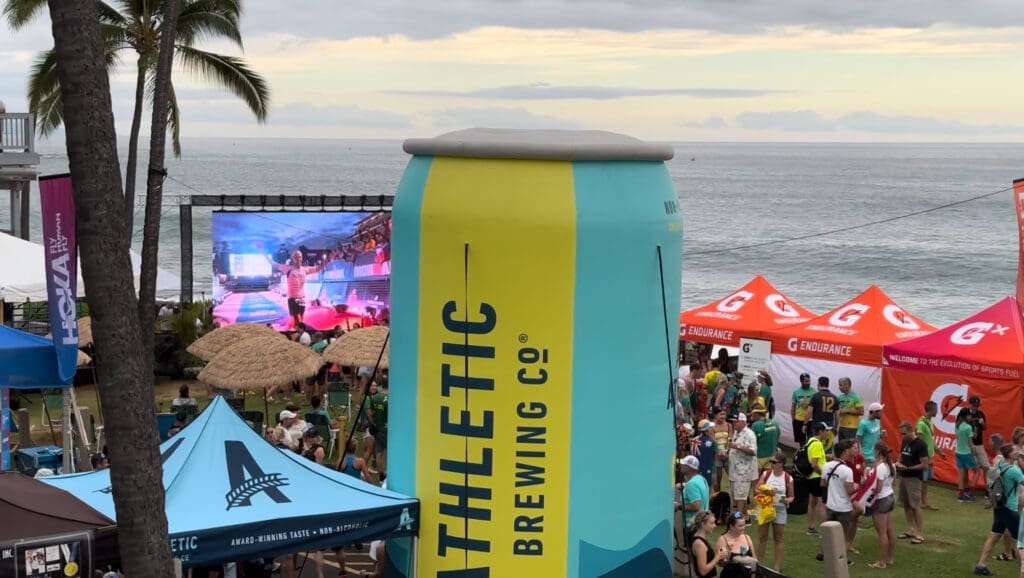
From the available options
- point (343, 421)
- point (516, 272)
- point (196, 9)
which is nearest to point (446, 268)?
point (516, 272)

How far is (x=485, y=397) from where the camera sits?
9.62m

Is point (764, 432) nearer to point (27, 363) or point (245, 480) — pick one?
point (245, 480)

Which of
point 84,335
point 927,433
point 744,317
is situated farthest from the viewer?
point 744,317

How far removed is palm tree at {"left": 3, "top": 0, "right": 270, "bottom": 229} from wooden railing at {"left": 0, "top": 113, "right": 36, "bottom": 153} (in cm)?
73

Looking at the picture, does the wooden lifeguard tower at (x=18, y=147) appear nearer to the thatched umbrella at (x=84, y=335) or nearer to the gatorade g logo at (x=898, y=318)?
the thatched umbrella at (x=84, y=335)

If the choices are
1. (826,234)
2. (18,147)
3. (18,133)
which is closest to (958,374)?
(18,147)

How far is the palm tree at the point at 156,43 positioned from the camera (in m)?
21.2

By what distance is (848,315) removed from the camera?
64.8 feet

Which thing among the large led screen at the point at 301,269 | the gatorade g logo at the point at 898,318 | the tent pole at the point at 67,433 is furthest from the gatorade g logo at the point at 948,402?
the large led screen at the point at 301,269

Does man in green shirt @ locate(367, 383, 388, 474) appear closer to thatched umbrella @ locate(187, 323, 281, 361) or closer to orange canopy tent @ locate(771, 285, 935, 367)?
thatched umbrella @ locate(187, 323, 281, 361)

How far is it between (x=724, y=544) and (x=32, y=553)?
556cm

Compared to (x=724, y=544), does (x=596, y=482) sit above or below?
above

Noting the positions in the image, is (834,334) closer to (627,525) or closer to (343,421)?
(343,421)

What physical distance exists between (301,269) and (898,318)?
51.7 ft
